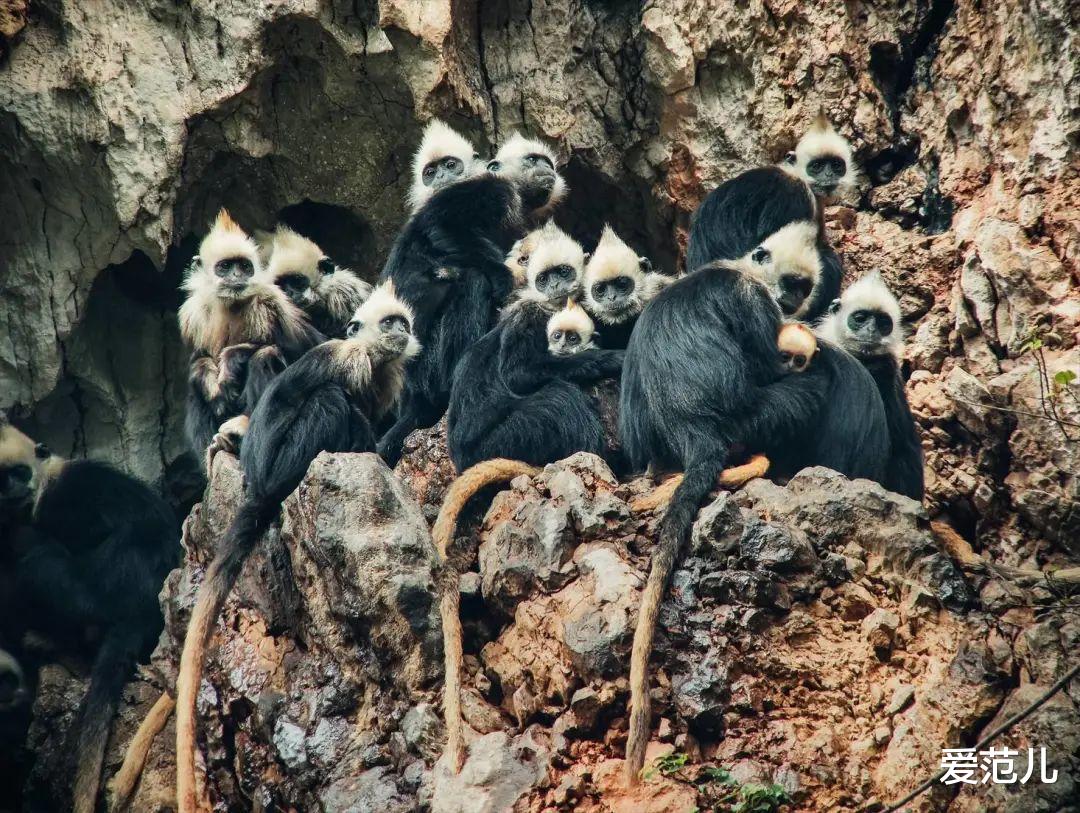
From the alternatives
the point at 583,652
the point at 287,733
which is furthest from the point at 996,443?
the point at 287,733

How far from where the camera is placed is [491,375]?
21.1 feet

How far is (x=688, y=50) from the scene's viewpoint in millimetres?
7281

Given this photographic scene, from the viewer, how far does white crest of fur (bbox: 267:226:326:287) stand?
7562mm

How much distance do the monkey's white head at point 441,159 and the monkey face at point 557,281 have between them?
→ 42.6 inches

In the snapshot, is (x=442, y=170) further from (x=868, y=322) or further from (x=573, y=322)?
(x=868, y=322)

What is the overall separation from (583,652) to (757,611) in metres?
0.64

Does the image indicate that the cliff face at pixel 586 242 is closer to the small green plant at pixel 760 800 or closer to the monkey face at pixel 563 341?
the small green plant at pixel 760 800

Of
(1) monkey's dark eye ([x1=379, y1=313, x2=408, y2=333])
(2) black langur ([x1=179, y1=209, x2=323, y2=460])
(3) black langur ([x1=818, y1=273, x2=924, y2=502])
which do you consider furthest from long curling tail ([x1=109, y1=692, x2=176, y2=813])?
(3) black langur ([x1=818, y1=273, x2=924, y2=502])

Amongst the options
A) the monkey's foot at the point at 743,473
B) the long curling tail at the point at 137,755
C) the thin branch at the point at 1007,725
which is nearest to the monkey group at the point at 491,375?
the monkey's foot at the point at 743,473

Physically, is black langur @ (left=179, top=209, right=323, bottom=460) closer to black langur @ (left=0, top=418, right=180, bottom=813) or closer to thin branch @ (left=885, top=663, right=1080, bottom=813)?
black langur @ (left=0, top=418, right=180, bottom=813)

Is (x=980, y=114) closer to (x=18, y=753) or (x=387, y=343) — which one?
(x=387, y=343)

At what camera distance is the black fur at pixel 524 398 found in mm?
6195

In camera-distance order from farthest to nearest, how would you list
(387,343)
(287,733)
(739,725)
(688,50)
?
1. (688,50)
2. (387,343)
3. (287,733)
4. (739,725)

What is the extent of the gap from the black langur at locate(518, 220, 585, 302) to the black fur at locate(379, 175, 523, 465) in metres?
0.45
